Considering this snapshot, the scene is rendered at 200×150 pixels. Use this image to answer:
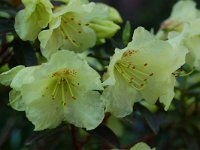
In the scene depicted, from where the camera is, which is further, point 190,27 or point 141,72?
point 190,27

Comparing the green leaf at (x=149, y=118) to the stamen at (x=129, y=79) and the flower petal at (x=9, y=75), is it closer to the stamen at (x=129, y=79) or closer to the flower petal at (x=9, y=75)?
the stamen at (x=129, y=79)

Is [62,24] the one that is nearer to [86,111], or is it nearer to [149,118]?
[86,111]

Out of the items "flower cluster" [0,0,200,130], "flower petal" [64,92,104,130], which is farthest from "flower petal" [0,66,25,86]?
"flower petal" [64,92,104,130]

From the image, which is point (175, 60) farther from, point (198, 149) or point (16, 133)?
point (16, 133)

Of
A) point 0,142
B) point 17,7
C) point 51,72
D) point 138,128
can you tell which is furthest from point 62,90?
point 138,128

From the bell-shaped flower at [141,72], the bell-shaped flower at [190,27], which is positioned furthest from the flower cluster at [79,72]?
the bell-shaped flower at [190,27]

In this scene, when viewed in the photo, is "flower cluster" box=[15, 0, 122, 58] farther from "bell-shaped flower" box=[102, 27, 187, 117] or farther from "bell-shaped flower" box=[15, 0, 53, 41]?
"bell-shaped flower" box=[102, 27, 187, 117]

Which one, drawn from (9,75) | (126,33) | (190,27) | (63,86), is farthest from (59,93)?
(190,27)
